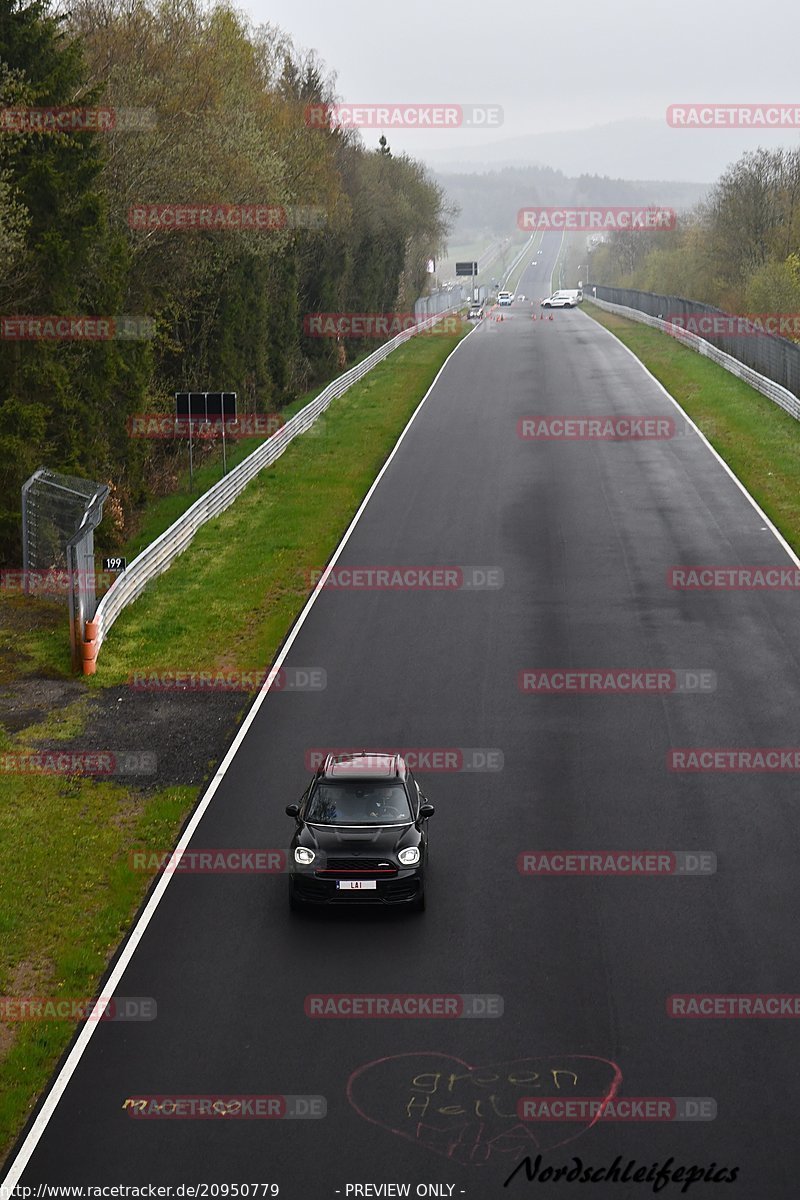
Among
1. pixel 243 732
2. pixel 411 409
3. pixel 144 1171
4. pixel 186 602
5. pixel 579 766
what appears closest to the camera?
pixel 144 1171

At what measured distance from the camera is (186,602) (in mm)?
28266

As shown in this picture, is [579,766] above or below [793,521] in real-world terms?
below

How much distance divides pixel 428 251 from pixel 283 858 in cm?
10883

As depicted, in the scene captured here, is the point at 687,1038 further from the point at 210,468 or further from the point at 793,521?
the point at 210,468

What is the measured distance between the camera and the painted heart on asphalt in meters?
11.2

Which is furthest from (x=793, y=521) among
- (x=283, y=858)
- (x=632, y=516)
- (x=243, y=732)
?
(x=283, y=858)
